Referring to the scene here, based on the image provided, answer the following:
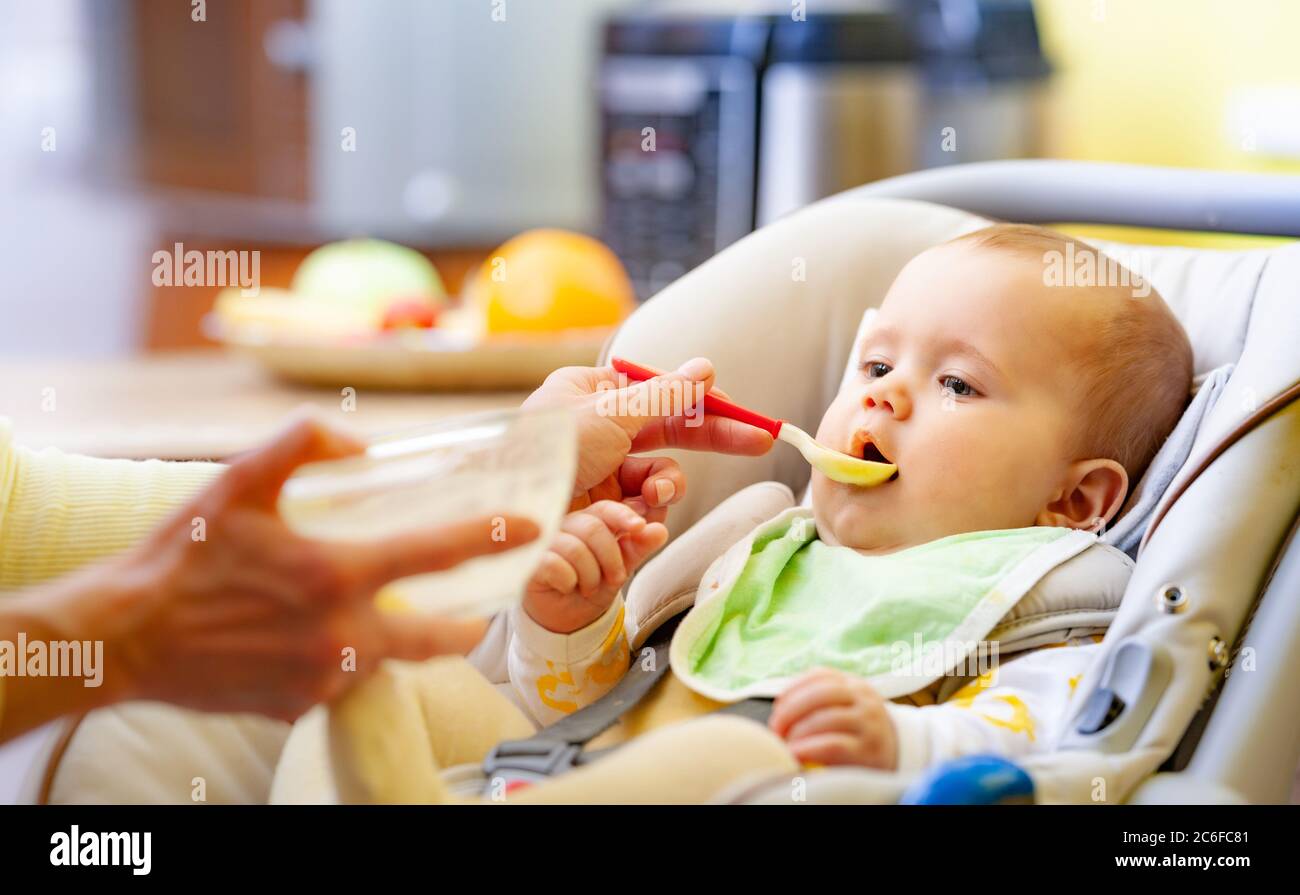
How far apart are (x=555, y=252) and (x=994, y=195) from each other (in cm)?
65

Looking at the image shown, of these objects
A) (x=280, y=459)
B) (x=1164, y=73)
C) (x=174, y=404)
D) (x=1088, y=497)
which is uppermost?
(x=1164, y=73)

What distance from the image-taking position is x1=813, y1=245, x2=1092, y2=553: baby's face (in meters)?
0.77

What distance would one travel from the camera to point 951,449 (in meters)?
0.76

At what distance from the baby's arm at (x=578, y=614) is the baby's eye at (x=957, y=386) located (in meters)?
0.19

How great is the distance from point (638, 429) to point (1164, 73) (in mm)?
1897

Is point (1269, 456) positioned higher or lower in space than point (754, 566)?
higher

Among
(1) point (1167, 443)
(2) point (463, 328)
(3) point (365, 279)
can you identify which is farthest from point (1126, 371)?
(3) point (365, 279)

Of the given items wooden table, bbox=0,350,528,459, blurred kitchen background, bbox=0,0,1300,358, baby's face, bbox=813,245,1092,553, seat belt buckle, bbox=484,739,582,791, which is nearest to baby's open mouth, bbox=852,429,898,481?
baby's face, bbox=813,245,1092,553

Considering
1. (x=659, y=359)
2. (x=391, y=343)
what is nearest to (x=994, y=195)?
(x=659, y=359)

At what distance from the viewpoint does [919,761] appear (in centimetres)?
60

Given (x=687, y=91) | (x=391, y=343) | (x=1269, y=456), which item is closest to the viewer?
(x=1269, y=456)

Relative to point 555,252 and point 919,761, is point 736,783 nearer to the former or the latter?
point 919,761

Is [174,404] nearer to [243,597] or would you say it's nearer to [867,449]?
[867,449]
